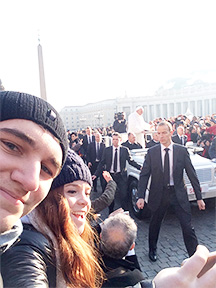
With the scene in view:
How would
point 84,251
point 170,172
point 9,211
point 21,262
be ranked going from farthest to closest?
point 170,172, point 84,251, point 21,262, point 9,211

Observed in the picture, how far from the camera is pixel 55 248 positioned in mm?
1077

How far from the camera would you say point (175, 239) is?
4.55m

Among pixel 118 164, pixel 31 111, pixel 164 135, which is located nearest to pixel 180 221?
pixel 164 135

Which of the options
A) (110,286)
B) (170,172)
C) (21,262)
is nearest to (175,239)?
(170,172)

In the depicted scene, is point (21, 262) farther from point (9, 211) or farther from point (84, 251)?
point (84, 251)

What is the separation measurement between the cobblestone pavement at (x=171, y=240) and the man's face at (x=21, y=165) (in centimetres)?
315

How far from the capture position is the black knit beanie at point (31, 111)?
0.79m

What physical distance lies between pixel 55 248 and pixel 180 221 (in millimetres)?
3071

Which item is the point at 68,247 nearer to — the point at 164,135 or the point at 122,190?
the point at 164,135

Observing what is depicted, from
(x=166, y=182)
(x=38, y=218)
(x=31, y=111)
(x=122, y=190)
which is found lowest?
(x=122, y=190)

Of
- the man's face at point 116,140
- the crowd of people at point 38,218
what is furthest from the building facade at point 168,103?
the crowd of people at point 38,218

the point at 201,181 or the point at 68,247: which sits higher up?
the point at 68,247

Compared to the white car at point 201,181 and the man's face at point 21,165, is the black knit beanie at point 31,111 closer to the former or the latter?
the man's face at point 21,165

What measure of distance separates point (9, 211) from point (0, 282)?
0.66ft
